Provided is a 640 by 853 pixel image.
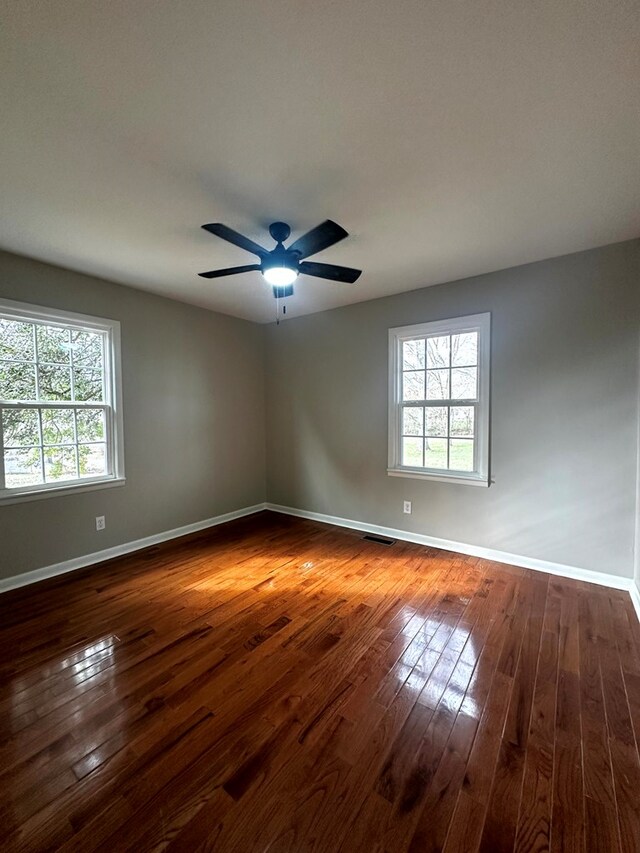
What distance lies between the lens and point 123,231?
95.7 inches

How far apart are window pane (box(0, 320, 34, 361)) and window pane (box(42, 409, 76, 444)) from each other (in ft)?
1.57

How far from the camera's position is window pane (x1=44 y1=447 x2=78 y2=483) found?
302 cm

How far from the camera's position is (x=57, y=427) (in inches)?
121

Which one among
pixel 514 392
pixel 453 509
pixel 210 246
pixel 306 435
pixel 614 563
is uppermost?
pixel 210 246

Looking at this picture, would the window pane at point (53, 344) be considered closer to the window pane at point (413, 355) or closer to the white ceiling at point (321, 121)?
the white ceiling at point (321, 121)

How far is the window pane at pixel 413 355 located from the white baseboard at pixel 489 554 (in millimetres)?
1786

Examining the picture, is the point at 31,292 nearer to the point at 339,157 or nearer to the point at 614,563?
the point at 339,157

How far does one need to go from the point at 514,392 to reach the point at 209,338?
11.0 feet

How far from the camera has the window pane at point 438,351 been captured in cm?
354

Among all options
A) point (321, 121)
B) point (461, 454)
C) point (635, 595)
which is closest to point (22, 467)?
point (321, 121)

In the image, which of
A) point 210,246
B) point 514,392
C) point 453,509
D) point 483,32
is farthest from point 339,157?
point 453,509

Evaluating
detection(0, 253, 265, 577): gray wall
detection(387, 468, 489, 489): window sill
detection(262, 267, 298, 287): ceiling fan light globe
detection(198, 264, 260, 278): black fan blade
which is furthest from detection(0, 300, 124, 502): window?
detection(387, 468, 489, 489): window sill

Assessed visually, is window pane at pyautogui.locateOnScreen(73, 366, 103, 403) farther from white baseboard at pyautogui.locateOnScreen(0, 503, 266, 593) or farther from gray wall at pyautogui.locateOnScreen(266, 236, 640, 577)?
gray wall at pyautogui.locateOnScreen(266, 236, 640, 577)

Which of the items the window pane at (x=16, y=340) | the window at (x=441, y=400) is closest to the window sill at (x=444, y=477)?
the window at (x=441, y=400)
